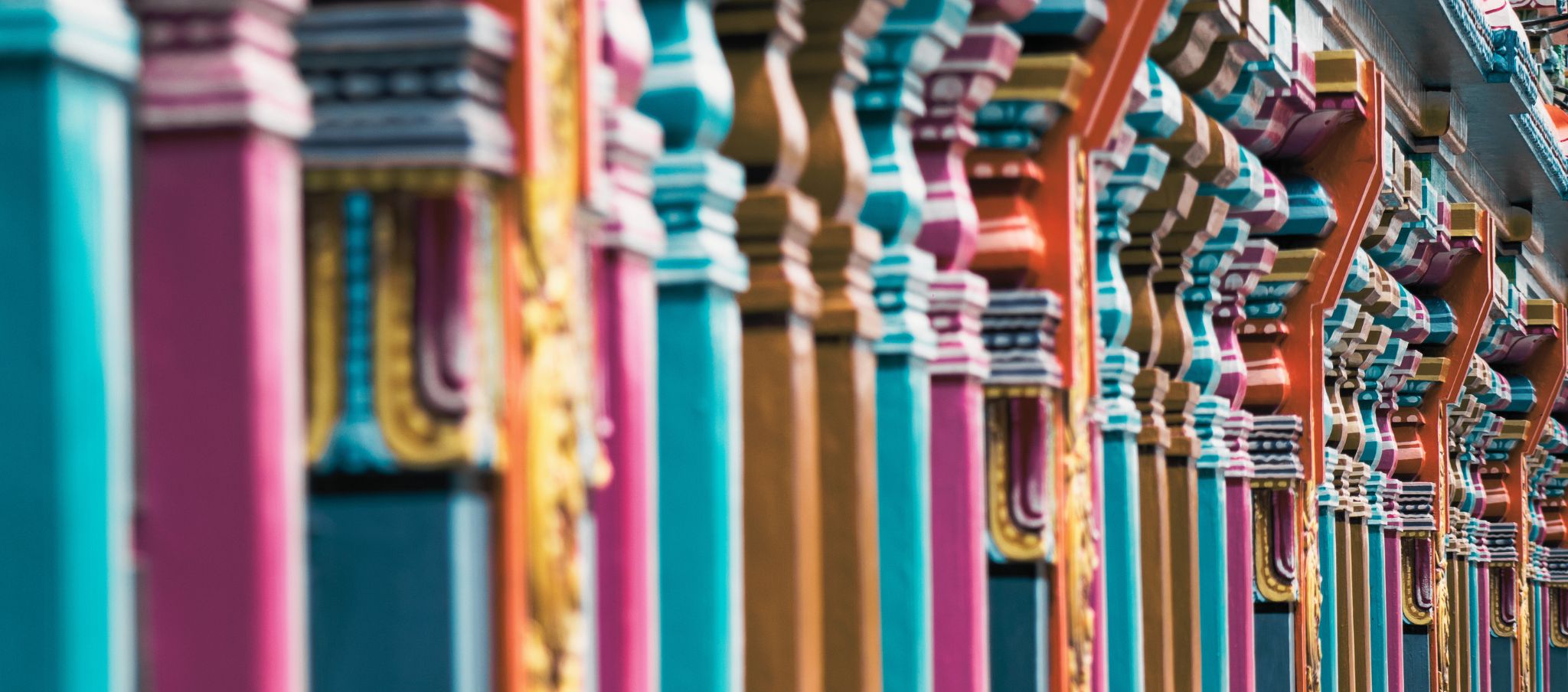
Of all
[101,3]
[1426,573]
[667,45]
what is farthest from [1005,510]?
[1426,573]

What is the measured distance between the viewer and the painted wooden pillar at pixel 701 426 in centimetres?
498

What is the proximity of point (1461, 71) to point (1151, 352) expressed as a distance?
30.9 ft

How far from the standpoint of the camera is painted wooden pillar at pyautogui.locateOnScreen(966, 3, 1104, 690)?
751cm

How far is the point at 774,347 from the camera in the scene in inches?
219

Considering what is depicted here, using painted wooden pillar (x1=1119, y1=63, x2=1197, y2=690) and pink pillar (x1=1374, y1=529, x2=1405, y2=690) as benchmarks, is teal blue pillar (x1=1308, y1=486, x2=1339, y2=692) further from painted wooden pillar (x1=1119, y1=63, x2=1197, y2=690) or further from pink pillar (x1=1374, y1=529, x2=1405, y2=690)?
painted wooden pillar (x1=1119, y1=63, x2=1197, y2=690)

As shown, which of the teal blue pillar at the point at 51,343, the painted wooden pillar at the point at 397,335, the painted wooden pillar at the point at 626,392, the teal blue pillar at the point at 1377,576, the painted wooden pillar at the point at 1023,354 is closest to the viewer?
the teal blue pillar at the point at 51,343

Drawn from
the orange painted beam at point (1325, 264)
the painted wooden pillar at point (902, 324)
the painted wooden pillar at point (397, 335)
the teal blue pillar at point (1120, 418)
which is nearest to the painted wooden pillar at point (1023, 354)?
the painted wooden pillar at point (902, 324)

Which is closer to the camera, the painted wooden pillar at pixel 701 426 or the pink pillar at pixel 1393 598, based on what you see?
the painted wooden pillar at pixel 701 426

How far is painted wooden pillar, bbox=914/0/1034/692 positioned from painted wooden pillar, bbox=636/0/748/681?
5.96 feet

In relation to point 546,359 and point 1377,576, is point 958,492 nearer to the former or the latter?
point 546,359

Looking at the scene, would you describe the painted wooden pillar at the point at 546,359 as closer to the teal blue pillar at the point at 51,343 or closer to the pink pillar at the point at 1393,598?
the teal blue pillar at the point at 51,343

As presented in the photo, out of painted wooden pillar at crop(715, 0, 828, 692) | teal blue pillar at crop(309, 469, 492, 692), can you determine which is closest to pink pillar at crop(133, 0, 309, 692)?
teal blue pillar at crop(309, 469, 492, 692)

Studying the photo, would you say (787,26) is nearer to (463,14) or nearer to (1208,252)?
(463,14)

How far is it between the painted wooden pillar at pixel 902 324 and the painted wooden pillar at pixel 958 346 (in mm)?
150
